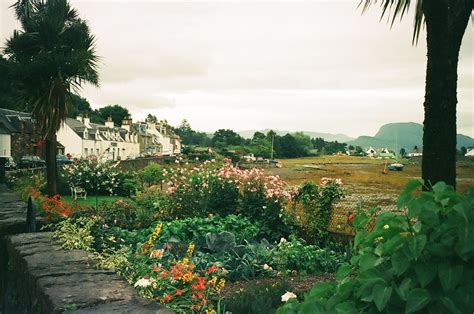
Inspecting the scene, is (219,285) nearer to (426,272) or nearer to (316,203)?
(426,272)

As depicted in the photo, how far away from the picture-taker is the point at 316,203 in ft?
32.8

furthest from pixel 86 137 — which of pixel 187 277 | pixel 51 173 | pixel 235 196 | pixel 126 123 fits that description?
pixel 187 277

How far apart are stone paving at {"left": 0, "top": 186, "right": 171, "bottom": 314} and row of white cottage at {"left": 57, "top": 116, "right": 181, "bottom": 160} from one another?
28.1m

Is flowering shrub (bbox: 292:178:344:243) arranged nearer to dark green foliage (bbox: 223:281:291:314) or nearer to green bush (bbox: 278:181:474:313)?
dark green foliage (bbox: 223:281:291:314)

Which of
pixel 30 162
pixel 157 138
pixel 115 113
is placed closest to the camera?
pixel 30 162

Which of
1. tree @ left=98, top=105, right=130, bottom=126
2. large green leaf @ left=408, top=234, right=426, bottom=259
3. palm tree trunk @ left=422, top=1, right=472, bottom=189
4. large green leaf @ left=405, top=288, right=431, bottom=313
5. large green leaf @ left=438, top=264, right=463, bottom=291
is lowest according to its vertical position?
large green leaf @ left=405, top=288, right=431, bottom=313

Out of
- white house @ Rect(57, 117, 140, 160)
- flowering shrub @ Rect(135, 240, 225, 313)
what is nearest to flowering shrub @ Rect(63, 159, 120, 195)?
flowering shrub @ Rect(135, 240, 225, 313)

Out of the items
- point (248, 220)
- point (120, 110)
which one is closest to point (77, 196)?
point (248, 220)

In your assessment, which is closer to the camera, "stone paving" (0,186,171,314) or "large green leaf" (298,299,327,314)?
"large green leaf" (298,299,327,314)

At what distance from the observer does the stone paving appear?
9.25 feet

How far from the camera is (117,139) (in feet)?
213

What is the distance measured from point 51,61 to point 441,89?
745 inches

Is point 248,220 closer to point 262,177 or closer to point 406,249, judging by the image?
point 262,177

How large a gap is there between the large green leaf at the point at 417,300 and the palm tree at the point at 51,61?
19743 millimetres
